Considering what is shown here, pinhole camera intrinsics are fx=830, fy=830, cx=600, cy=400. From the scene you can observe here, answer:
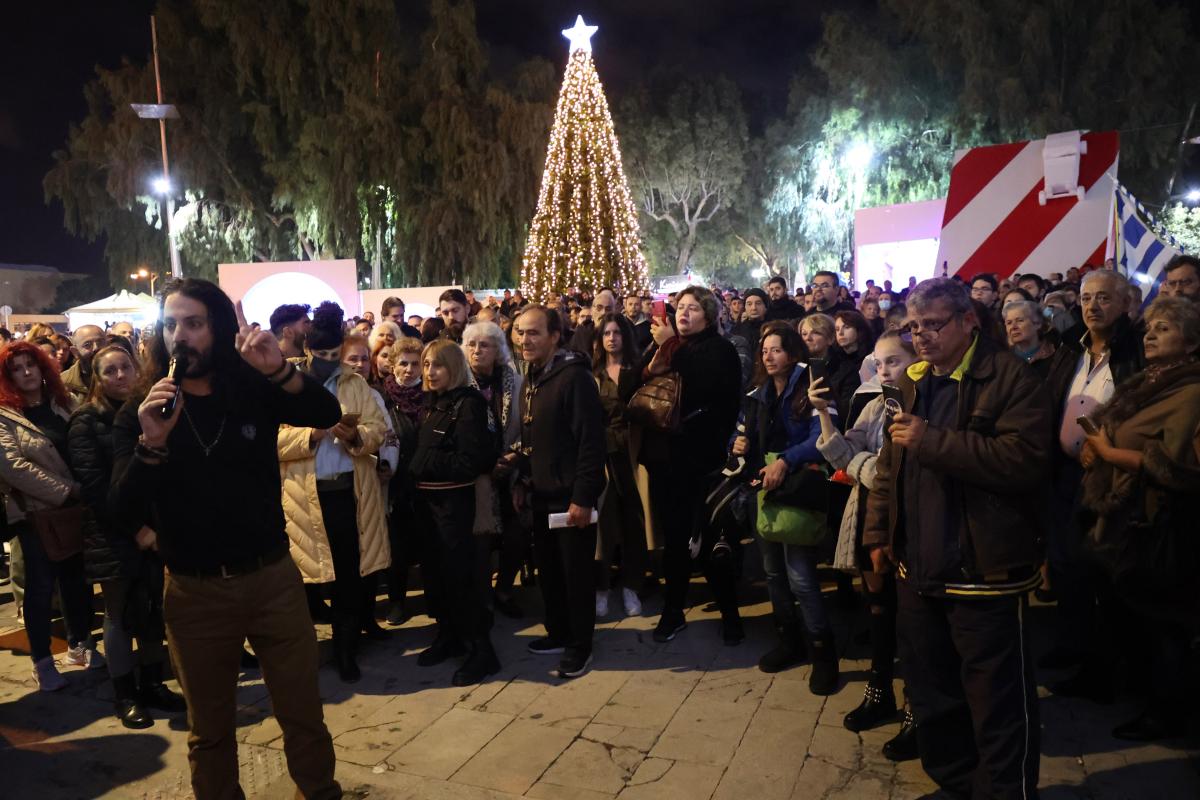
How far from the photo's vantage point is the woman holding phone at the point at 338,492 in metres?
4.49

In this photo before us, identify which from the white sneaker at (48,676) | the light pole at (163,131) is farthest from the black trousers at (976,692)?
the light pole at (163,131)

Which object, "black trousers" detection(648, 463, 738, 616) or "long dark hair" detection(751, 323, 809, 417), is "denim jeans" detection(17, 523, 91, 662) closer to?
"black trousers" detection(648, 463, 738, 616)

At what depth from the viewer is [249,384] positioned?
294 centimetres

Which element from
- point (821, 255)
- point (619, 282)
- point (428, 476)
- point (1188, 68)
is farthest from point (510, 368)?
point (821, 255)

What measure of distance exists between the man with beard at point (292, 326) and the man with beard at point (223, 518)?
69.6 inches

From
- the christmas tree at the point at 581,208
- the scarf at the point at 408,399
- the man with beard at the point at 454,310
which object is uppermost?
the christmas tree at the point at 581,208

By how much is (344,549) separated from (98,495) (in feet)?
4.03

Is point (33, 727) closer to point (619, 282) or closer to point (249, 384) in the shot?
point (249, 384)

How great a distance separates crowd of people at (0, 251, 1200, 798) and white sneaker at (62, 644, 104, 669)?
0.07ft

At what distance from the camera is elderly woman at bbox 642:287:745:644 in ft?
16.3

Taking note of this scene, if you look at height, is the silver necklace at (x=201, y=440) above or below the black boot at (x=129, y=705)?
above

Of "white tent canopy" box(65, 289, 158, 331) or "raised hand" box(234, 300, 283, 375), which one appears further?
"white tent canopy" box(65, 289, 158, 331)

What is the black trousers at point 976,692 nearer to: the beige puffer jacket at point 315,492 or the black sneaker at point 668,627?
the black sneaker at point 668,627

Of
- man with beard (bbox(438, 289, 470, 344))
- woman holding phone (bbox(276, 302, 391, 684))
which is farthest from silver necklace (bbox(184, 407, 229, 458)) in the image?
man with beard (bbox(438, 289, 470, 344))
